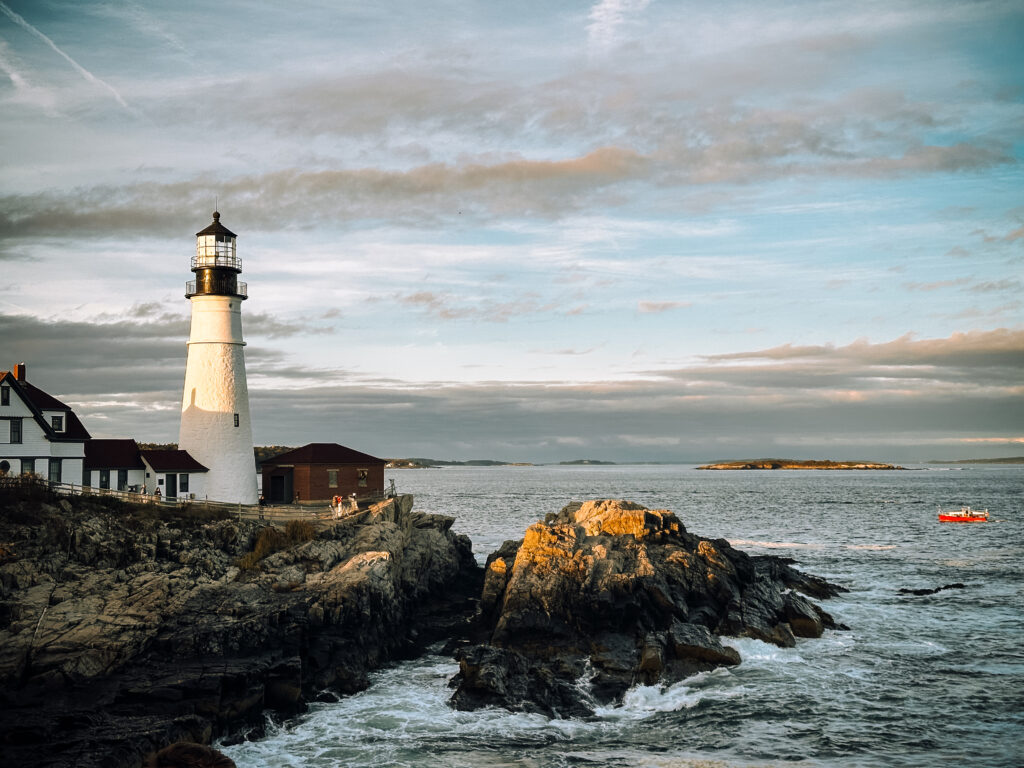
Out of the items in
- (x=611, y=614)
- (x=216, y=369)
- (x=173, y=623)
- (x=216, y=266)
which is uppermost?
(x=216, y=266)

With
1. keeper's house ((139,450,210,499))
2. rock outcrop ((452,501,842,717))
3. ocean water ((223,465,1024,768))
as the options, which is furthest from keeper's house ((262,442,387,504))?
ocean water ((223,465,1024,768))

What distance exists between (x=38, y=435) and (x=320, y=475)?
39.7 ft

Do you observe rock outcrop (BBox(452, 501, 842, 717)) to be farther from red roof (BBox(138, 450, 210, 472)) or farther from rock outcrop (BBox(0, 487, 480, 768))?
red roof (BBox(138, 450, 210, 472))

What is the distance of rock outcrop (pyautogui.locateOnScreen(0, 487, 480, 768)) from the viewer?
17391 mm

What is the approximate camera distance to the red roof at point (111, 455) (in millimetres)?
35469

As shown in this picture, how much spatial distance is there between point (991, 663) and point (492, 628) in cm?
1469

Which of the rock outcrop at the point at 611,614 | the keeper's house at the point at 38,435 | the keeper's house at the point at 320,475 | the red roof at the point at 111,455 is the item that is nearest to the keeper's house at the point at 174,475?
the red roof at the point at 111,455

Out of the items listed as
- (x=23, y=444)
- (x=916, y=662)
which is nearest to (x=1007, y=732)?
(x=916, y=662)

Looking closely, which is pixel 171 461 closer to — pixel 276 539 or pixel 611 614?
pixel 276 539

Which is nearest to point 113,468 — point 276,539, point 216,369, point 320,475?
point 216,369

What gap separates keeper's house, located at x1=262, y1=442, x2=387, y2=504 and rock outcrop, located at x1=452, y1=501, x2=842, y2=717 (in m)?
14.0

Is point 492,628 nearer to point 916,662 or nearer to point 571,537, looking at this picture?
point 571,537

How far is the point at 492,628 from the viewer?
89.1 ft

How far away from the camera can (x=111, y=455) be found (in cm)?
3622
